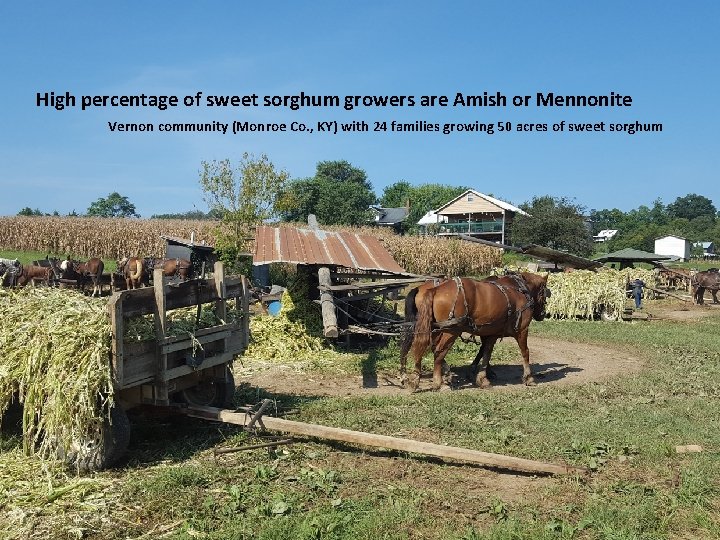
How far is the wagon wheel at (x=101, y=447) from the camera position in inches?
232

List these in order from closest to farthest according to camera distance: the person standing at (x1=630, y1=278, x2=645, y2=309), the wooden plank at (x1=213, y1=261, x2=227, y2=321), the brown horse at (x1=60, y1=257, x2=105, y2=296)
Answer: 1. the wooden plank at (x1=213, y1=261, x2=227, y2=321)
2. the brown horse at (x1=60, y1=257, x2=105, y2=296)
3. the person standing at (x1=630, y1=278, x2=645, y2=309)

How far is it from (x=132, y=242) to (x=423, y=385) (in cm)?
3146

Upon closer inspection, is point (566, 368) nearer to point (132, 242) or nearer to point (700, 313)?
point (700, 313)

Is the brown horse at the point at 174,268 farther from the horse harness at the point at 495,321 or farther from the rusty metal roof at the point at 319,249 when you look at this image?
the horse harness at the point at 495,321

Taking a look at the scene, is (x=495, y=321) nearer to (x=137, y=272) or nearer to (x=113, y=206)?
(x=137, y=272)

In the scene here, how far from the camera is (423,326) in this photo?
1056cm

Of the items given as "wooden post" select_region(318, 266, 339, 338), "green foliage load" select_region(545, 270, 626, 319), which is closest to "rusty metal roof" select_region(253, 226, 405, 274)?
"wooden post" select_region(318, 266, 339, 338)

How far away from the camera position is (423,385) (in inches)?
433

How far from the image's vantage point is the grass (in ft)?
16.3

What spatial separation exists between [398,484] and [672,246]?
84.0 meters

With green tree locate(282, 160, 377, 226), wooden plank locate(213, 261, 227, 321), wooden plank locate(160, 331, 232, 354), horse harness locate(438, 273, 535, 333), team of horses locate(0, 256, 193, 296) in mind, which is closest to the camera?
wooden plank locate(160, 331, 232, 354)

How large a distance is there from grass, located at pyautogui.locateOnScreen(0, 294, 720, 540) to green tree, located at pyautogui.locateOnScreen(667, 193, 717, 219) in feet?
544

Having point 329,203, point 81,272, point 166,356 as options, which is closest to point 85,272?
point 81,272

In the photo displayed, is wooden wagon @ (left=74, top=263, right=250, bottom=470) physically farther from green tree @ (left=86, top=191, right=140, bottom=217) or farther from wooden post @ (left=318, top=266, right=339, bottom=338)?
green tree @ (left=86, top=191, right=140, bottom=217)
